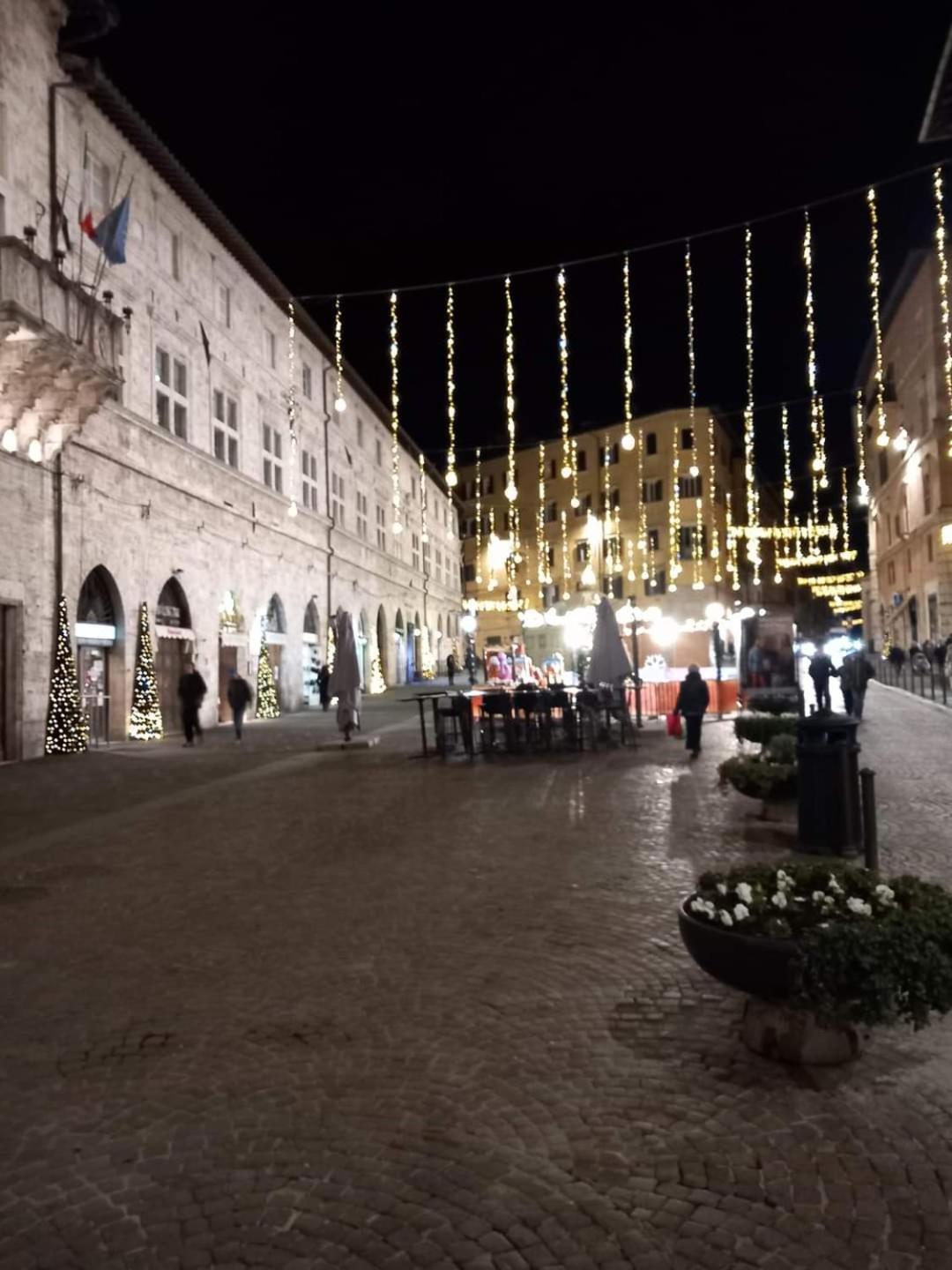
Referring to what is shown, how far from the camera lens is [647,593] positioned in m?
58.7

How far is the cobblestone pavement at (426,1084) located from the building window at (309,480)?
26.4 m

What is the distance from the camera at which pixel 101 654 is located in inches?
830

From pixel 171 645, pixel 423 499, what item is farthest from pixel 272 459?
pixel 423 499

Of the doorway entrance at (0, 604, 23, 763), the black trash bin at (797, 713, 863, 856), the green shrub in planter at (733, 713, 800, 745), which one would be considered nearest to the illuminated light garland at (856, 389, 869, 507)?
the green shrub in planter at (733, 713, 800, 745)

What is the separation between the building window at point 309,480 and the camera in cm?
3453

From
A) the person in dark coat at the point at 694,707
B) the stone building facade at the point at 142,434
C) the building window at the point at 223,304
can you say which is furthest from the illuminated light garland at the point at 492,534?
the person in dark coat at the point at 694,707

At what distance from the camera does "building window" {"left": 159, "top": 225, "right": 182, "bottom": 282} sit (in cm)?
2386

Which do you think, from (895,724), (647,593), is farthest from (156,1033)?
(647,593)

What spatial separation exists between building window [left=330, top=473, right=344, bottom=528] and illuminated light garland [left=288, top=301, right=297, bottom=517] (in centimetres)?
431

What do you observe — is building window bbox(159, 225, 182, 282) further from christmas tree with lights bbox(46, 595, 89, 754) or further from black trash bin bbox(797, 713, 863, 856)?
black trash bin bbox(797, 713, 863, 856)

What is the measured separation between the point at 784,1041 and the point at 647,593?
55.2 meters

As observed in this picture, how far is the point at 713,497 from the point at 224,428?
1435 inches

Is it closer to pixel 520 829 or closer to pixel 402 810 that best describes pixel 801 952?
pixel 520 829

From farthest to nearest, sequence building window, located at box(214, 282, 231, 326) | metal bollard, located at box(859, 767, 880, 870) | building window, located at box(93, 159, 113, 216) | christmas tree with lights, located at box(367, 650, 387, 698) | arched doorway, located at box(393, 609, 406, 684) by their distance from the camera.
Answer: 1. arched doorway, located at box(393, 609, 406, 684)
2. christmas tree with lights, located at box(367, 650, 387, 698)
3. building window, located at box(214, 282, 231, 326)
4. building window, located at box(93, 159, 113, 216)
5. metal bollard, located at box(859, 767, 880, 870)
